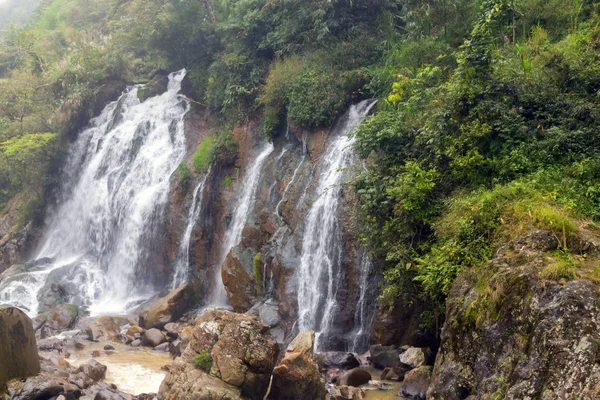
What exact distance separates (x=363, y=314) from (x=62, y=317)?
38.3ft

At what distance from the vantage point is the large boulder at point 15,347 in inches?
427

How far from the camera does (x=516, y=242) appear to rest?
26.7 ft

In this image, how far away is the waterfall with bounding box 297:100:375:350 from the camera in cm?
1399

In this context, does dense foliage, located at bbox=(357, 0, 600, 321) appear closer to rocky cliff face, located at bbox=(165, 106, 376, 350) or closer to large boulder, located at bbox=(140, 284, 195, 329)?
rocky cliff face, located at bbox=(165, 106, 376, 350)

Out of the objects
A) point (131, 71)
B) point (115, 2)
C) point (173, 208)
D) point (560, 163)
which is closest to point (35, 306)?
point (173, 208)

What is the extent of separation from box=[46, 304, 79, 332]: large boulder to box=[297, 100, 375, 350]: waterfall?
931 centimetres

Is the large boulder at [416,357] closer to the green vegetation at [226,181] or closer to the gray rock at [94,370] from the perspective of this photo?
the gray rock at [94,370]

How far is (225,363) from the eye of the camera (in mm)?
9461

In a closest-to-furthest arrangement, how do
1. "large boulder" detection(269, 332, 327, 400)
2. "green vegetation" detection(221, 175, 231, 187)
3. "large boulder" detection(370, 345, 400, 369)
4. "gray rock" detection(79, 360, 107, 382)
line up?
"large boulder" detection(269, 332, 327, 400) → "large boulder" detection(370, 345, 400, 369) → "gray rock" detection(79, 360, 107, 382) → "green vegetation" detection(221, 175, 231, 187)

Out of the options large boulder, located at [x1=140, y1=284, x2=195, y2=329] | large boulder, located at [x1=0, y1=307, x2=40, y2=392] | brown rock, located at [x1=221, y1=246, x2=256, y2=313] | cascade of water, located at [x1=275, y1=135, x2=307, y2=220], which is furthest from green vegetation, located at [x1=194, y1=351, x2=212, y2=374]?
large boulder, located at [x1=140, y1=284, x2=195, y2=329]

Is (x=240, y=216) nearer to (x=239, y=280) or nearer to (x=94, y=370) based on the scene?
(x=239, y=280)

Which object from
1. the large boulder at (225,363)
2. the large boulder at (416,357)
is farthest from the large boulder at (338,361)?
the large boulder at (225,363)

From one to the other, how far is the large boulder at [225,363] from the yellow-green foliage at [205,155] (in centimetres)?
1189

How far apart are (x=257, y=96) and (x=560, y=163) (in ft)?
45.2
